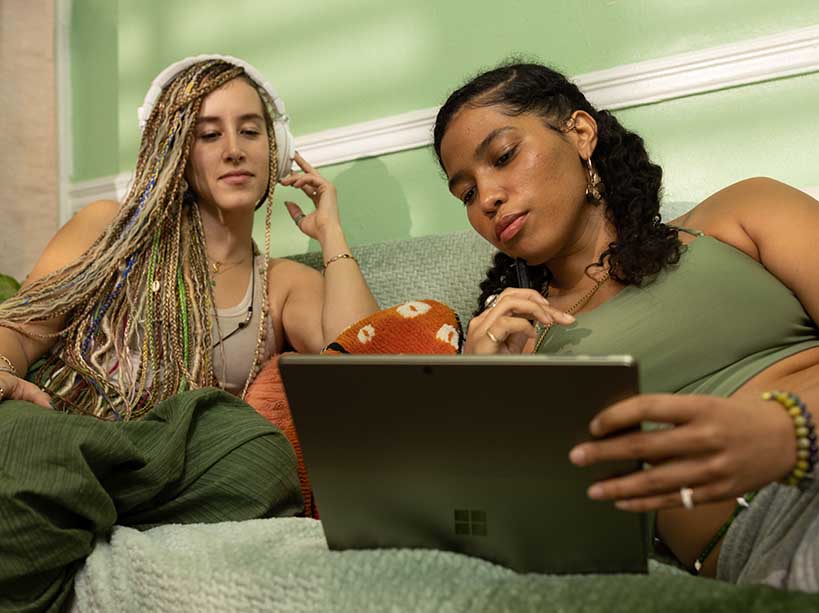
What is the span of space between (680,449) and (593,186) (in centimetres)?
72

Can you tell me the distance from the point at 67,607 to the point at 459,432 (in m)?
0.60

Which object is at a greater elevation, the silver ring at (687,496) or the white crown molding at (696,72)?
the white crown molding at (696,72)

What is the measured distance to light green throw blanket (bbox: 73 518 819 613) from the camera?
625 mm

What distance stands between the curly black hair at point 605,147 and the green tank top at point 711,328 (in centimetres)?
9

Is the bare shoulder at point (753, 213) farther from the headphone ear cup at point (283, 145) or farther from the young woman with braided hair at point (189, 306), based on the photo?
the headphone ear cup at point (283, 145)

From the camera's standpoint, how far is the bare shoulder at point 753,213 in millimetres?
1062

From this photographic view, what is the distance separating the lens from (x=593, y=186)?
126 cm

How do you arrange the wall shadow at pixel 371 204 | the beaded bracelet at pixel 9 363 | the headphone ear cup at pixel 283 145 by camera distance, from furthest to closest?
the wall shadow at pixel 371 204
the headphone ear cup at pixel 283 145
the beaded bracelet at pixel 9 363

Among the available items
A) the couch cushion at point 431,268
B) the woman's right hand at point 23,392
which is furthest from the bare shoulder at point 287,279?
the woman's right hand at point 23,392

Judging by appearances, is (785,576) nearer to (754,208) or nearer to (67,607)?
(754,208)

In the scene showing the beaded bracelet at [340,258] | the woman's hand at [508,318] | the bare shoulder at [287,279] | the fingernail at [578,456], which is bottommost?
the bare shoulder at [287,279]

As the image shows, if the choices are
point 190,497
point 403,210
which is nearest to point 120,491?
point 190,497

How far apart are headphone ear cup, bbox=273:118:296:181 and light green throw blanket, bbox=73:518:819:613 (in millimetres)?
958

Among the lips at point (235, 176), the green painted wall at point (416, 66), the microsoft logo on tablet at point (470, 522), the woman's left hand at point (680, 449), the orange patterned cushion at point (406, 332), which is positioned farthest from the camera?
the lips at point (235, 176)
